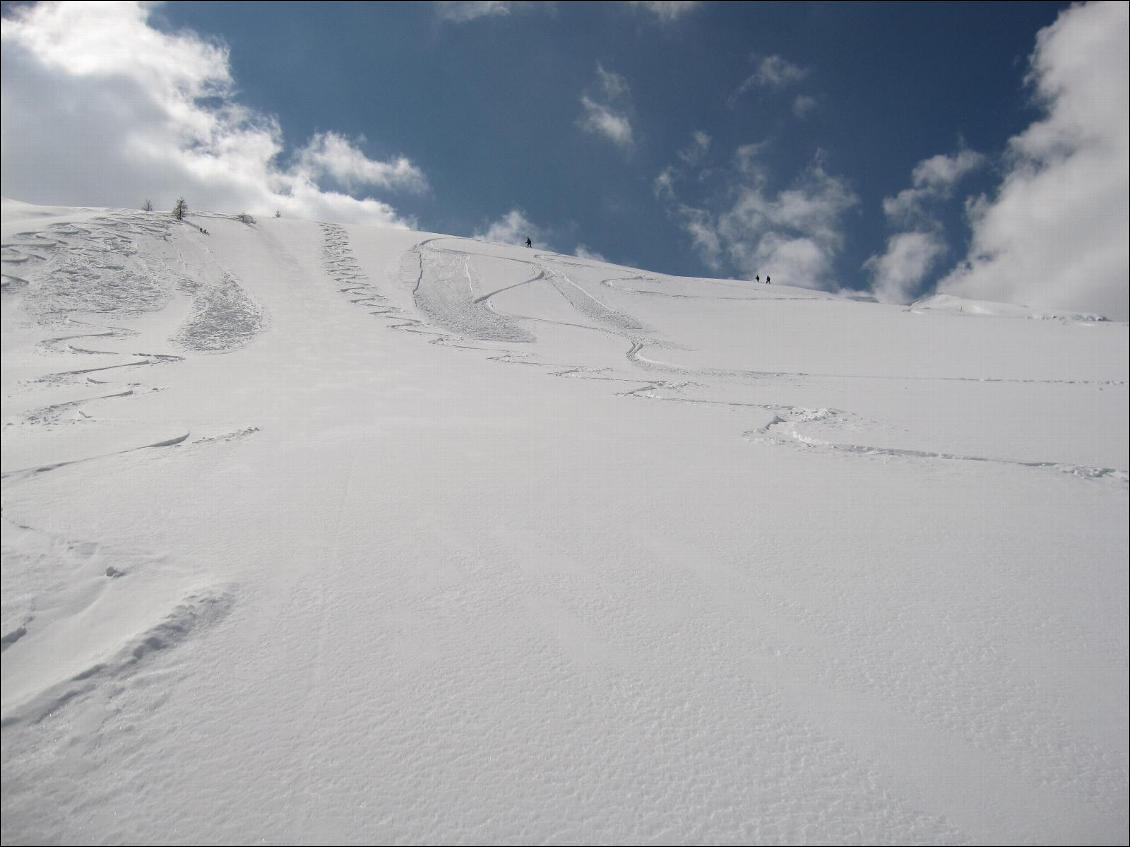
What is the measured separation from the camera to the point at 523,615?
1764mm

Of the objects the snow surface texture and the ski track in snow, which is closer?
the snow surface texture

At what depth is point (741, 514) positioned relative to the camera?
8.17 feet

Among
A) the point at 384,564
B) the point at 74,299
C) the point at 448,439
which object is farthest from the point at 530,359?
the point at 74,299

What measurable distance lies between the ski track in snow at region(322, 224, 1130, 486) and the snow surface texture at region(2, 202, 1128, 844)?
91 mm

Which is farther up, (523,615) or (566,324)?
(566,324)

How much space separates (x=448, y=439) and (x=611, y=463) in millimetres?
1028

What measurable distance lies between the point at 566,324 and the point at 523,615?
306 inches

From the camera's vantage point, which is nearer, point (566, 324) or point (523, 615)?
point (523, 615)

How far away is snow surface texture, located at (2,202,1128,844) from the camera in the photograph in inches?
44.8

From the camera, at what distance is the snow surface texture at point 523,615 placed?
114 centimetres

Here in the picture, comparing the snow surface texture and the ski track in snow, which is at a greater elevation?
the ski track in snow

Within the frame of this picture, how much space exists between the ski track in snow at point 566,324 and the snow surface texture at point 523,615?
0.30ft

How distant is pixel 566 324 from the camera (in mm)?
9211

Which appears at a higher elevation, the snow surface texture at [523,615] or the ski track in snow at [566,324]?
the ski track in snow at [566,324]
